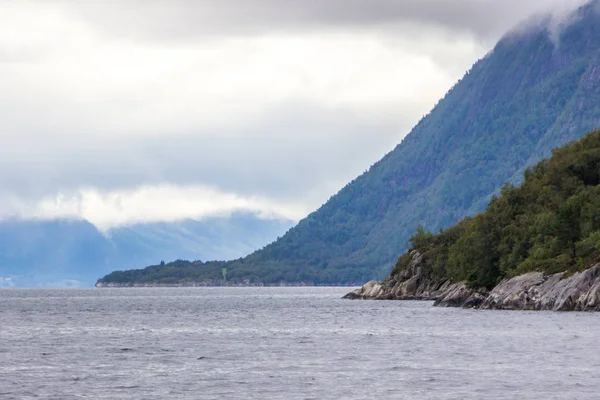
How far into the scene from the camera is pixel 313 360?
308 ft

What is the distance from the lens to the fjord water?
2891 inches

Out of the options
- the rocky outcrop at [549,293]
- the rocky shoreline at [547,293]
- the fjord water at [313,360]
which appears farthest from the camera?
the rocky shoreline at [547,293]

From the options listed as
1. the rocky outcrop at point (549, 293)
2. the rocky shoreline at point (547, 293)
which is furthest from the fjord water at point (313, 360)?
the rocky shoreline at point (547, 293)

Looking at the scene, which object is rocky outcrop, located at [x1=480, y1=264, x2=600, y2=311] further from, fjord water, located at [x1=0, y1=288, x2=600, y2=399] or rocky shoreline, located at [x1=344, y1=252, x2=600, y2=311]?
fjord water, located at [x1=0, y1=288, x2=600, y2=399]

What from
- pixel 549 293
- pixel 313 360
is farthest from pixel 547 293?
pixel 313 360

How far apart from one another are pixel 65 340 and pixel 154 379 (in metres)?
45.9

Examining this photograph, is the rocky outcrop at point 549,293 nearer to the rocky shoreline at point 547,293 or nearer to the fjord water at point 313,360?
the rocky shoreline at point 547,293

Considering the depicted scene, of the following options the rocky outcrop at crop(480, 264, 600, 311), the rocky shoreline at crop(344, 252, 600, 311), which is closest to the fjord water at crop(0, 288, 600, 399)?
the rocky outcrop at crop(480, 264, 600, 311)

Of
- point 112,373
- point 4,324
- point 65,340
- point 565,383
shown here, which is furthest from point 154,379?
point 4,324

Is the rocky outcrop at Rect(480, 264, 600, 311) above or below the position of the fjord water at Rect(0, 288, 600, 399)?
above

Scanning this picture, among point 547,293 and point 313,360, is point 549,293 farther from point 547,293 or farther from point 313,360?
point 313,360

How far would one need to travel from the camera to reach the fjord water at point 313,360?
241 ft

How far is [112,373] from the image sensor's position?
85.4 meters

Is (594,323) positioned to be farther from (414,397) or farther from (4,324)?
(4,324)
